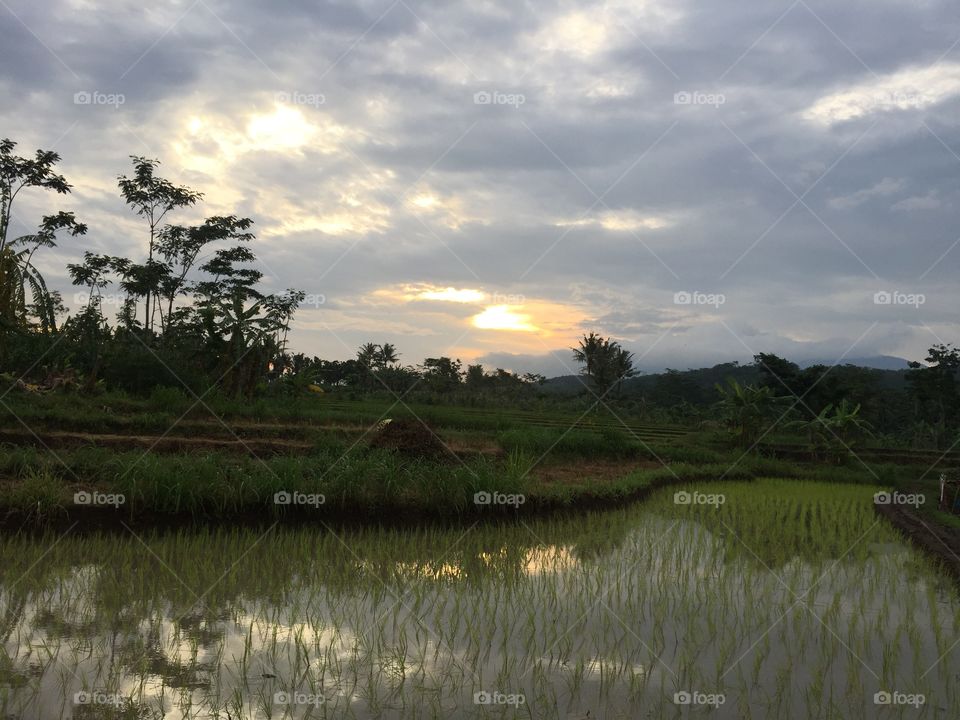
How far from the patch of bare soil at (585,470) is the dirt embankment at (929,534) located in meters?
3.96

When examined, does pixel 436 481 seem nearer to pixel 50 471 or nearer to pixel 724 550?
pixel 724 550

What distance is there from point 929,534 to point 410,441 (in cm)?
644

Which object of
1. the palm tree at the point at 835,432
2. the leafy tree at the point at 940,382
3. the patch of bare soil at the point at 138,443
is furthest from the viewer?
the leafy tree at the point at 940,382

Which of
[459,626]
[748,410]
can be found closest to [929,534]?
[459,626]

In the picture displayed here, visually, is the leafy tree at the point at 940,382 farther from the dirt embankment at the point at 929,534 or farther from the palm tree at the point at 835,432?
the dirt embankment at the point at 929,534

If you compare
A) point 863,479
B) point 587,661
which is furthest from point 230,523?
point 863,479

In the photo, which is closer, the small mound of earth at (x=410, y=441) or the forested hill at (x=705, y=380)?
the small mound of earth at (x=410, y=441)

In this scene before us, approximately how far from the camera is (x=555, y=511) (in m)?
8.66

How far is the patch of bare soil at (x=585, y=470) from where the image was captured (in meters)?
10.9

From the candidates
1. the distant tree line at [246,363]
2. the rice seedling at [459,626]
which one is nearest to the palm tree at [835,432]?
the distant tree line at [246,363]

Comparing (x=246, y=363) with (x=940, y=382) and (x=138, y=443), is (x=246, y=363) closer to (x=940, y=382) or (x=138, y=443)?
(x=138, y=443)

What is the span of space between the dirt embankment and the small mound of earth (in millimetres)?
5885

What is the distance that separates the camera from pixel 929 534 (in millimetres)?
7719

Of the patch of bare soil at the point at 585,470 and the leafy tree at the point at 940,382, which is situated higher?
the leafy tree at the point at 940,382
